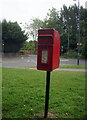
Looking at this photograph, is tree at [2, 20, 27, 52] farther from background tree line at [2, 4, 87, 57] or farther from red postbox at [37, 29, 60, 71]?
red postbox at [37, 29, 60, 71]

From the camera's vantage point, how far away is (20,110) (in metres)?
3.36

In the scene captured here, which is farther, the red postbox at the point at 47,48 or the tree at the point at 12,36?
the tree at the point at 12,36

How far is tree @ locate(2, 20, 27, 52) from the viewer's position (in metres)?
34.2

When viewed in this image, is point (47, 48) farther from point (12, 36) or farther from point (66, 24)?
point (66, 24)

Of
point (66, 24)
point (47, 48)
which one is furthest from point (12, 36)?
point (47, 48)

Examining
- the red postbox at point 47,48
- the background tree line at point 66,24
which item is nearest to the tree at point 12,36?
the background tree line at point 66,24

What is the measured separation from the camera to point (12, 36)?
112 feet

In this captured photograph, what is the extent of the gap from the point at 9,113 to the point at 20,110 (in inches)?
9.8

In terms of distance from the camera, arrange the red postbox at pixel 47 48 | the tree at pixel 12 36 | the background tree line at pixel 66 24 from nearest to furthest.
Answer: the red postbox at pixel 47 48
the tree at pixel 12 36
the background tree line at pixel 66 24

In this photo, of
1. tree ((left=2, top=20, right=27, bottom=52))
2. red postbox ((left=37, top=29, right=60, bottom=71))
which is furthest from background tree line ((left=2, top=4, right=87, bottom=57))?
red postbox ((left=37, top=29, right=60, bottom=71))

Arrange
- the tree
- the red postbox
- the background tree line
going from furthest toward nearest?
the background tree line
the tree
the red postbox

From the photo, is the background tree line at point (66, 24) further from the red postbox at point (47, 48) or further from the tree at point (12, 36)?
the red postbox at point (47, 48)

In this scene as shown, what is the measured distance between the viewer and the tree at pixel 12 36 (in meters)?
34.2

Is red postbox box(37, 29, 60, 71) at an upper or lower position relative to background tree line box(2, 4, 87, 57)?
lower
